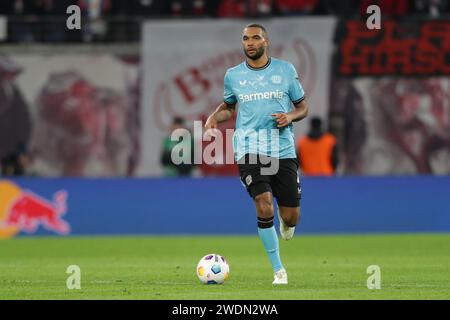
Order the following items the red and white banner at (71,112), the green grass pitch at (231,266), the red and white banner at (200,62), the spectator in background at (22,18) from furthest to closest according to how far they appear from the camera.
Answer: the red and white banner at (71,112)
the spectator in background at (22,18)
the red and white banner at (200,62)
the green grass pitch at (231,266)

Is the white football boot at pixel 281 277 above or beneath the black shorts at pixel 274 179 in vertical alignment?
beneath

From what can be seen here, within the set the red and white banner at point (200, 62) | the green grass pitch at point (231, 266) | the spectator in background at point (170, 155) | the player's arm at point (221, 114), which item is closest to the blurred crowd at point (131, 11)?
the red and white banner at point (200, 62)

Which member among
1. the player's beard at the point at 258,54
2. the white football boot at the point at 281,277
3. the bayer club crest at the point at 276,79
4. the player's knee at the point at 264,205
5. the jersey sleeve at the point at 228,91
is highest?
the player's beard at the point at 258,54

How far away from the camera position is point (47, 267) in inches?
577

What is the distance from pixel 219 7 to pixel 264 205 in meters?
14.4

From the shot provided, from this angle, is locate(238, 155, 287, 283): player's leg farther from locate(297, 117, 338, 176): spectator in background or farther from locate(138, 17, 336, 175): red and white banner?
locate(138, 17, 336, 175): red and white banner

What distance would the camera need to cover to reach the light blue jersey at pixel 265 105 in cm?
1223

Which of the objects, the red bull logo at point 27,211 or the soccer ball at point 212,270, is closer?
the soccer ball at point 212,270

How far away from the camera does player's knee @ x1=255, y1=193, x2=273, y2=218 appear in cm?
1202

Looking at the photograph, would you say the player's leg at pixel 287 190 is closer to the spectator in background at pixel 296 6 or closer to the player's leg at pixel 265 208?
the player's leg at pixel 265 208

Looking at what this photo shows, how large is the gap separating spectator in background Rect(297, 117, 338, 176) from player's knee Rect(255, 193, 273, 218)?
9.42m

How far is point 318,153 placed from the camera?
21484 mm

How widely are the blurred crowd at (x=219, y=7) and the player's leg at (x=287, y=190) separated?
42.4 feet
